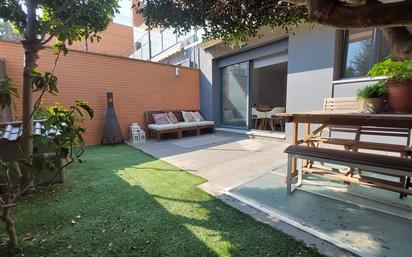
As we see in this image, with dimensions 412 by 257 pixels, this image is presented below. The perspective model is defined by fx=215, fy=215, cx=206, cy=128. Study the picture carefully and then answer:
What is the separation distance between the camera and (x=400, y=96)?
194cm

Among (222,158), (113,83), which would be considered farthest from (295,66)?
(113,83)

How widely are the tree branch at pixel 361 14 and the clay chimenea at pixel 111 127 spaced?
18.6 ft

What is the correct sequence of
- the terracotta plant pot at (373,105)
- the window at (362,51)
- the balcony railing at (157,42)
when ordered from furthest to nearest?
the balcony railing at (157,42) < the window at (362,51) < the terracotta plant pot at (373,105)

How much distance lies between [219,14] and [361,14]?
149cm

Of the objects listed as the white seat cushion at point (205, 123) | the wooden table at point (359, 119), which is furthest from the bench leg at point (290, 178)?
the white seat cushion at point (205, 123)

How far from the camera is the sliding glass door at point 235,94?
677 cm

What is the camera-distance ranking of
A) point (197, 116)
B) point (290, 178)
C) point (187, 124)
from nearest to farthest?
1. point (290, 178)
2. point (187, 124)
3. point (197, 116)

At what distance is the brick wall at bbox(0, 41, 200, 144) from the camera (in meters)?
5.22

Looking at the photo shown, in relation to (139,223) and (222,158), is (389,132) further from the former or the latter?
(139,223)

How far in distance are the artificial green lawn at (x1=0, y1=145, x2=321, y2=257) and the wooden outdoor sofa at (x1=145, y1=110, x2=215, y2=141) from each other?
3.26 metres

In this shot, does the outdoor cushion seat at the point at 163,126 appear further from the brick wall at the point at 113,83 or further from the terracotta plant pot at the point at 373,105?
the terracotta plant pot at the point at 373,105

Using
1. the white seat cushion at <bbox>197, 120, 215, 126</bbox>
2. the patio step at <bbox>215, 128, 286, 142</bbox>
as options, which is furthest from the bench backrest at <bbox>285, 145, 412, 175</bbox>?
the white seat cushion at <bbox>197, 120, 215, 126</bbox>

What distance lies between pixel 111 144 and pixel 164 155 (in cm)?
216

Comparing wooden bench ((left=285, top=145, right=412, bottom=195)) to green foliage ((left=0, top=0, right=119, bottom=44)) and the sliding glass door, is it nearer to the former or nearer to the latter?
green foliage ((left=0, top=0, right=119, bottom=44))
